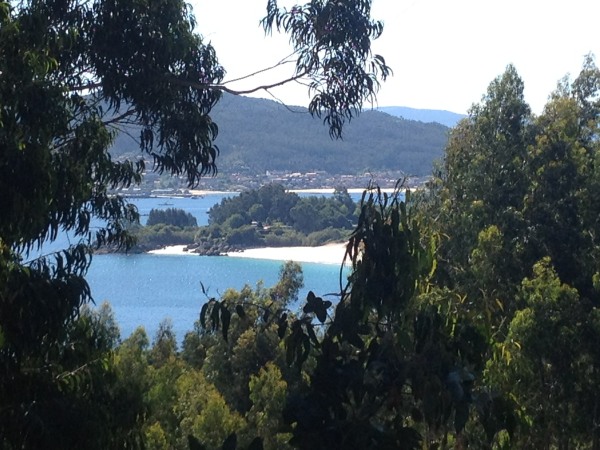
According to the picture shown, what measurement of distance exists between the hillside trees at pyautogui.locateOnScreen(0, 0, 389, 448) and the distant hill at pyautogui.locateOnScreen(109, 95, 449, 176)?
1884 cm

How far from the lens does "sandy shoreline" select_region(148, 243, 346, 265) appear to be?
2112cm

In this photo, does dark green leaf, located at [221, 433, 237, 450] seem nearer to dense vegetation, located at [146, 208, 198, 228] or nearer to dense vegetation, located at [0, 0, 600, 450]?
dense vegetation, located at [0, 0, 600, 450]

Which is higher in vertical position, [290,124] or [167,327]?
[290,124]

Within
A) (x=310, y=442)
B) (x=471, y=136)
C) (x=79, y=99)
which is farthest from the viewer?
(x=471, y=136)

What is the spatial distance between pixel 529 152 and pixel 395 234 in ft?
25.6

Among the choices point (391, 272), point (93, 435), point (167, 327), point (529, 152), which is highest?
point (529, 152)

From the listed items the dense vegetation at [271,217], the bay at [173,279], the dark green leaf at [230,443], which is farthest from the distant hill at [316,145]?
the dark green leaf at [230,443]

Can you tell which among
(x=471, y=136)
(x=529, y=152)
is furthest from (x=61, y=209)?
(x=471, y=136)

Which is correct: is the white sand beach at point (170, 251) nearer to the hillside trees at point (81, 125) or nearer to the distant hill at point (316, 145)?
the distant hill at point (316, 145)

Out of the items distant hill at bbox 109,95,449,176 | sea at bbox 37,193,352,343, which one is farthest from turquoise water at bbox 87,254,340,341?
distant hill at bbox 109,95,449,176

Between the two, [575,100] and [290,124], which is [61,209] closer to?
[575,100]

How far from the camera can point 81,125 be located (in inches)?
211

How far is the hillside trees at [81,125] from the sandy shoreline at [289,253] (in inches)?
540

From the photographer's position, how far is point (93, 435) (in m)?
4.93
